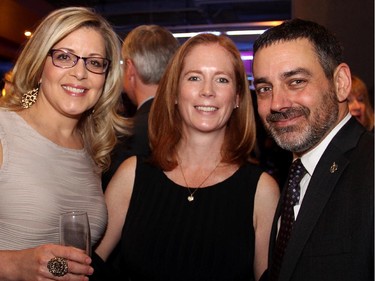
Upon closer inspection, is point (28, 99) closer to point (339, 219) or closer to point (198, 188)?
point (198, 188)

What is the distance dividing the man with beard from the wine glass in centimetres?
74

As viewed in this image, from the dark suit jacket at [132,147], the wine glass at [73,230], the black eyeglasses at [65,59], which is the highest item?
the black eyeglasses at [65,59]

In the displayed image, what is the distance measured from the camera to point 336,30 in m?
4.78

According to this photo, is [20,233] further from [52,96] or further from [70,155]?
[52,96]

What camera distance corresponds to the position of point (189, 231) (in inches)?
100

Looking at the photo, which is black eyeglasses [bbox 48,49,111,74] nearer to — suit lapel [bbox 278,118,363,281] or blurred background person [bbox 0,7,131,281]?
blurred background person [bbox 0,7,131,281]

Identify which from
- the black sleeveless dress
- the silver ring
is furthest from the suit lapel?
the silver ring

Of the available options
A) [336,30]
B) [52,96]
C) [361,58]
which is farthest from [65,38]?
[361,58]

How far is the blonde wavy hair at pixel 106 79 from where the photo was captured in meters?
2.31

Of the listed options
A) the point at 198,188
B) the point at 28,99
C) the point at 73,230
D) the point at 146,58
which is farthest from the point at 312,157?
the point at 146,58

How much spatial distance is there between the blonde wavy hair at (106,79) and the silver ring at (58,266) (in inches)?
33.9

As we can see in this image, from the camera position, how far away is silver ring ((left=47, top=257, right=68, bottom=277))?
1775 mm

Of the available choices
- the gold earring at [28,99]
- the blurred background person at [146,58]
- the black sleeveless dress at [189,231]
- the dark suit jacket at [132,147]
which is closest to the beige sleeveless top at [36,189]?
the gold earring at [28,99]

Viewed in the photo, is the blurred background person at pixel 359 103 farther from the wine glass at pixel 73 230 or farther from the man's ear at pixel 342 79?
the wine glass at pixel 73 230
